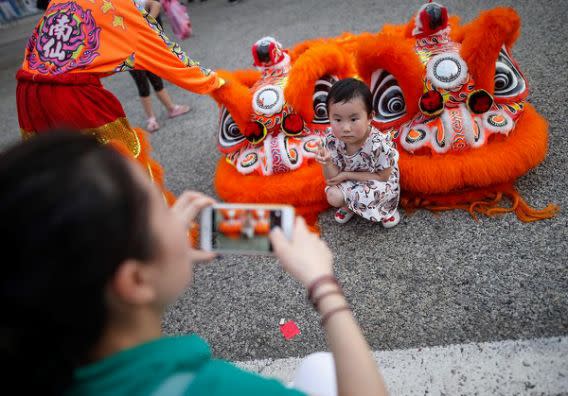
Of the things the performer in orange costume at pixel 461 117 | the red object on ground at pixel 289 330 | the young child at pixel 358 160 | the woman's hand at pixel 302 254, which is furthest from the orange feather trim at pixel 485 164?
the woman's hand at pixel 302 254

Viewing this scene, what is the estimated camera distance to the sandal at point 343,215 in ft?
6.63

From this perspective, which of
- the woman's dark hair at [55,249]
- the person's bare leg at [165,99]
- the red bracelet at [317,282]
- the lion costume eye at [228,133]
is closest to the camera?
the woman's dark hair at [55,249]

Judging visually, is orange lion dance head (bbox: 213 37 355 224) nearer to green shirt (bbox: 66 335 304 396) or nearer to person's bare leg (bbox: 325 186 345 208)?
person's bare leg (bbox: 325 186 345 208)

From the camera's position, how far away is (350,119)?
67.2 inches

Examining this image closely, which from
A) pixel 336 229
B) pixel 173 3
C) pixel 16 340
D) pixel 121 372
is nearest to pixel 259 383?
pixel 121 372

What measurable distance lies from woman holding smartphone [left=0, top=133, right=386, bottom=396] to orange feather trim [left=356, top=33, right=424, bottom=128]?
1.51 meters

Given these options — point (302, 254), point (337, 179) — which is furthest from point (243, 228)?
point (337, 179)

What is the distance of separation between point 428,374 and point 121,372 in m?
1.11

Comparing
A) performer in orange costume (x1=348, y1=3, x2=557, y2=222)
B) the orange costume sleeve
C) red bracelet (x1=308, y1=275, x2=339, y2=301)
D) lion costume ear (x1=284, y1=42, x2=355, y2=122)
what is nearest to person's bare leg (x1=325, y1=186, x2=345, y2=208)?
performer in orange costume (x1=348, y1=3, x2=557, y2=222)

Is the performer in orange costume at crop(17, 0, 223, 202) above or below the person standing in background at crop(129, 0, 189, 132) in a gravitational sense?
above

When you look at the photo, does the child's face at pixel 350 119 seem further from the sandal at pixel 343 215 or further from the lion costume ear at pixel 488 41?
the lion costume ear at pixel 488 41

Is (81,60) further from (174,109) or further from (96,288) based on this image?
(174,109)

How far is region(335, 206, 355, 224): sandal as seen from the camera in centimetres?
202

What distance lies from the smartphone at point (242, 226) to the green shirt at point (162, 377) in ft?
0.80
